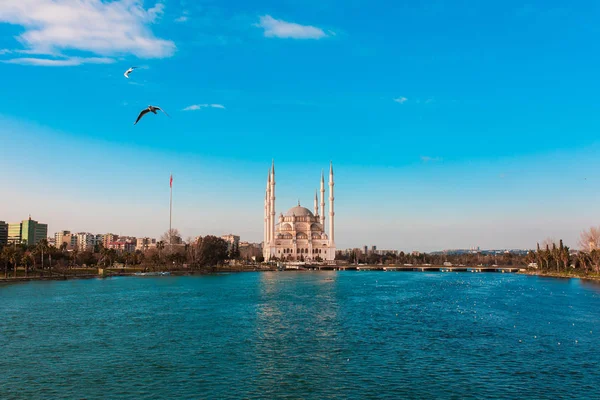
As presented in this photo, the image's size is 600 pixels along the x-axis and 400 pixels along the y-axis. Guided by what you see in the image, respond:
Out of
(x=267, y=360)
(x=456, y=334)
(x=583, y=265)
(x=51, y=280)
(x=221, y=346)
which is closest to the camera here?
(x=267, y=360)

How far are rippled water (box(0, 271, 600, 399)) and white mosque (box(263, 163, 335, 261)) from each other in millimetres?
116016

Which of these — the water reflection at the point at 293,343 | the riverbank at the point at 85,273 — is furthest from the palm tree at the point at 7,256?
the water reflection at the point at 293,343

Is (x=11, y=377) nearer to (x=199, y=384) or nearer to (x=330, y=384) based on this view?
(x=199, y=384)

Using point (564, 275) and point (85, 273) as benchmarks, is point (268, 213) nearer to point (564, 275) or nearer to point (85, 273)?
point (85, 273)

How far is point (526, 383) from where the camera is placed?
2091cm

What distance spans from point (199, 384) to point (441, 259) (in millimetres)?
173927

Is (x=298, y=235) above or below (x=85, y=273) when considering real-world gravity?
above

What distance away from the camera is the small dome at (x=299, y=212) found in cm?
17925

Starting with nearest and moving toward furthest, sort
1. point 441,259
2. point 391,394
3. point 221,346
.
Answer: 1. point 391,394
2. point 221,346
3. point 441,259

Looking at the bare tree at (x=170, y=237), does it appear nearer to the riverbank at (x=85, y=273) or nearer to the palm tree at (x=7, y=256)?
the riverbank at (x=85, y=273)

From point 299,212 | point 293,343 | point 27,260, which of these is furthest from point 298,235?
point 293,343

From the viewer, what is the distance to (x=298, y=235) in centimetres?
17438

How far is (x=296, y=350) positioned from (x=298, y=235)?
148 m

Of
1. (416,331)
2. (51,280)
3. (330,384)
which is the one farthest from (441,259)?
(330,384)
